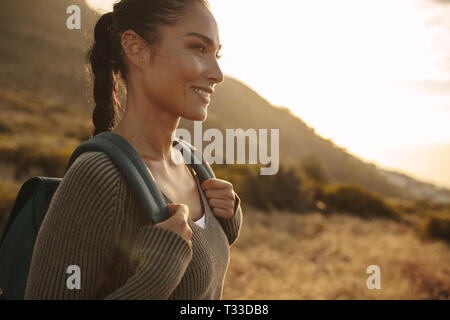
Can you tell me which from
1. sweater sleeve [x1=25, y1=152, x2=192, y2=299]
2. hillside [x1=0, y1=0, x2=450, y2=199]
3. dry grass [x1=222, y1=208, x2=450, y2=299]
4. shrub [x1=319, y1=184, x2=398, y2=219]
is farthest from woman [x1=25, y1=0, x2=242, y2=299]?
hillside [x1=0, y1=0, x2=450, y2=199]

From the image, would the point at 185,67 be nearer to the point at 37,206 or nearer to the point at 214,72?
the point at 214,72

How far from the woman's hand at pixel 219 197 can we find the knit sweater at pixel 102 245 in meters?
0.45

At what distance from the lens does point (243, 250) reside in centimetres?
865

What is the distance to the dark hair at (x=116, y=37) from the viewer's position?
4.79ft

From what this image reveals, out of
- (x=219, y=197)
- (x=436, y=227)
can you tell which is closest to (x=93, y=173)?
(x=219, y=197)

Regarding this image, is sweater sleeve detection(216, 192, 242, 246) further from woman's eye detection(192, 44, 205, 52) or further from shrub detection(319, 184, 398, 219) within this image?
shrub detection(319, 184, 398, 219)

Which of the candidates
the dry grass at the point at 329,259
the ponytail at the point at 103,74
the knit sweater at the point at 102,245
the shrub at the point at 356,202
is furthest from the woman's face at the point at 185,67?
the shrub at the point at 356,202

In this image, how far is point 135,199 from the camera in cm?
119

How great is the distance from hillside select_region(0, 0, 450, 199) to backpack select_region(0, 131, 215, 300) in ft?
59.2

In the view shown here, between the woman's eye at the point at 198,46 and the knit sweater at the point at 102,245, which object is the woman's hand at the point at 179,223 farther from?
the woman's eye at the point at 198,46
